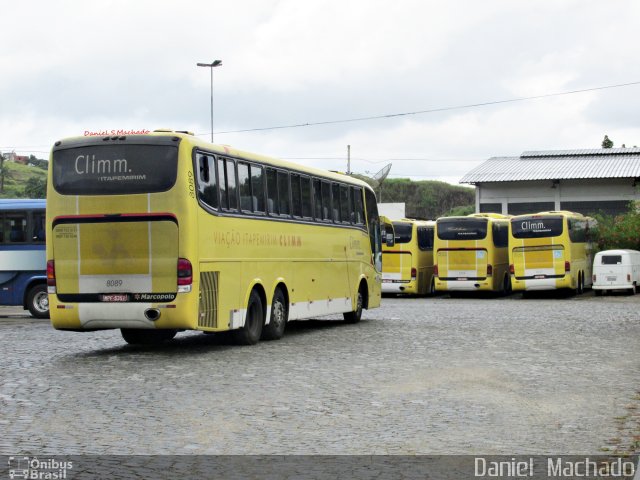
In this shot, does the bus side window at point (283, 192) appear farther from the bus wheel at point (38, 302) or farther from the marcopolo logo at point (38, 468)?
the marcopolo logo at point (38, 468)

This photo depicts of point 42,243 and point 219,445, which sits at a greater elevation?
point 42,243

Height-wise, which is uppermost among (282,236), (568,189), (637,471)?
(568,189)

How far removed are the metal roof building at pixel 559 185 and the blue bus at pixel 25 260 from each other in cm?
3709

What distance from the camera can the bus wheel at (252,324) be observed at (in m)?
18.9

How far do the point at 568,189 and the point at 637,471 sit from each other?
5688cm

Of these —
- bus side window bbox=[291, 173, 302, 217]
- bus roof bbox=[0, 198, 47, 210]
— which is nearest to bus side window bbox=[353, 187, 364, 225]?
bus side window bbox=[291, 173, 302, 217]

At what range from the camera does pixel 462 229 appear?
43656 mm

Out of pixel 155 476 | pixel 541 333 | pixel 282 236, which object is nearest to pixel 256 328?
pixel 282 236

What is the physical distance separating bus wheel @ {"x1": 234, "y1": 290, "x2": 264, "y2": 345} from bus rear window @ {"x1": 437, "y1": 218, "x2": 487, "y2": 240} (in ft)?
81.3

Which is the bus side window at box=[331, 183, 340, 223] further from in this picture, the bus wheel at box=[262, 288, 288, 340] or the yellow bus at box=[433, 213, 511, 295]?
the yellow bus at box=[433, 213, 511, 295]

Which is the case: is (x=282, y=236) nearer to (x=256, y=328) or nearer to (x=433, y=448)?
(x=256, y=328)

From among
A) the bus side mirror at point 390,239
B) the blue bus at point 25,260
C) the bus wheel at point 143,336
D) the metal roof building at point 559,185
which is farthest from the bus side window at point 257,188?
the metal roof building at point 559,185

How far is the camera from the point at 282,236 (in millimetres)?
20875

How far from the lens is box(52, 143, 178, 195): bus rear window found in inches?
663
